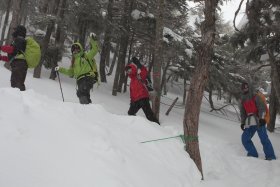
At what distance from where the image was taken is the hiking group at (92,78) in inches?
325

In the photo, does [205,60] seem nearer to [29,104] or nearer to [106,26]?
[29,104]

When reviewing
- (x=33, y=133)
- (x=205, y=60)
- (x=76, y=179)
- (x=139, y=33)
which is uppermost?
(x=139, y=33)

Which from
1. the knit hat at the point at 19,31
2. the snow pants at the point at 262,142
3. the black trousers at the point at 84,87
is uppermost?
the knit hat at the point at 19,31

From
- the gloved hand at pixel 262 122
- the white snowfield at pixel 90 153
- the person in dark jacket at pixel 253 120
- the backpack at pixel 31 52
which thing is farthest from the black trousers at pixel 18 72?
the gloved hand at pixel 262 122

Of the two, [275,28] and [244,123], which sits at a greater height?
[275,28]

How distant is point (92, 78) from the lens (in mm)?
8969

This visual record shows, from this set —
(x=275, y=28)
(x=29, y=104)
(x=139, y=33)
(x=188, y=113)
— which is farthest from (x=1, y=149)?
(x=139, y=33)

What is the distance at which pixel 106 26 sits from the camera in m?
18.6

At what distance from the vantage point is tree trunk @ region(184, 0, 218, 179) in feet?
22.5

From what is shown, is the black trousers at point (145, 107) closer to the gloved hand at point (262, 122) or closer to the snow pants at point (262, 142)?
the snow pants at point (262, 142)

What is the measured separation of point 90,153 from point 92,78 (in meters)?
4.25

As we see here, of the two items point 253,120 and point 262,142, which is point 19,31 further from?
point 262,142

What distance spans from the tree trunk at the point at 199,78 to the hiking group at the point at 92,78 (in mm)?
2379

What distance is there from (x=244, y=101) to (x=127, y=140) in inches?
193
